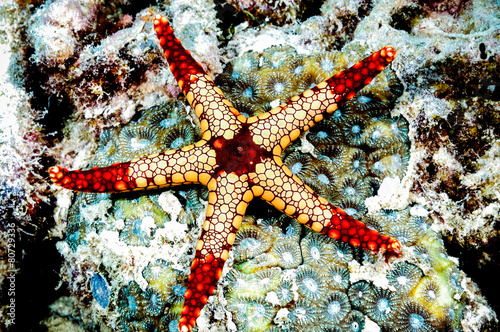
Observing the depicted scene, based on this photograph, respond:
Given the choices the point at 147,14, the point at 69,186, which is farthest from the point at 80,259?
the point at 147,14

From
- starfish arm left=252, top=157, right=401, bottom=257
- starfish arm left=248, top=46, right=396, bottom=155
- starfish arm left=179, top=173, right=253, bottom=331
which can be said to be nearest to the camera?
starfish arm left=179, top=173, right=253, bottom=331

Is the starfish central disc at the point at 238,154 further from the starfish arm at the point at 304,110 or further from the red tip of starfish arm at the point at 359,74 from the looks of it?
the red tip of starfish arm at the point at 359,74

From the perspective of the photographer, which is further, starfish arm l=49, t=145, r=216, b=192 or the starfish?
starfish arm l=49, t=145, r=216, b=192

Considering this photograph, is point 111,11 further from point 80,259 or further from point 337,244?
point 337,244

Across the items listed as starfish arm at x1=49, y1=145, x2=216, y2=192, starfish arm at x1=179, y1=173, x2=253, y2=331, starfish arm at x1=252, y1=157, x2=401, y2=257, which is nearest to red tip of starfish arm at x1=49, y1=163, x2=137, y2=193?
starfish arm at x1=49, y1=145, x2=216, y2=192

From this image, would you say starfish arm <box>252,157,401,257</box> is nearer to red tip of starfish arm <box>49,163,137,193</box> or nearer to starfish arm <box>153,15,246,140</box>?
starfish arm <box>153,15,246,140</box>

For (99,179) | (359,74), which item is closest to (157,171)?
(99,179)

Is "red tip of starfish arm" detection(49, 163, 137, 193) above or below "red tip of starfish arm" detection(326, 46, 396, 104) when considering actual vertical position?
below

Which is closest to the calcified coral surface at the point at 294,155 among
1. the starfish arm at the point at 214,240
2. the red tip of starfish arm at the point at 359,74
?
the starfish arm at the point at 214,240
